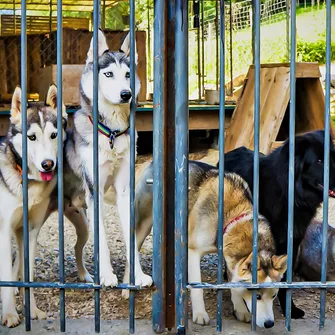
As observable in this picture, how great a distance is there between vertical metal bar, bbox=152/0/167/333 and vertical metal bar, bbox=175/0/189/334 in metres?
0.08

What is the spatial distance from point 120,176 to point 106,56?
84cm

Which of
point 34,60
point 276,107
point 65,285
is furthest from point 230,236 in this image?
point 34,60

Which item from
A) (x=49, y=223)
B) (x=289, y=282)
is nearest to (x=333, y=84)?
(x=49, y=223)

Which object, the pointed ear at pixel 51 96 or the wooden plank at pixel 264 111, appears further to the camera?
the wooden plank at pixel 264 111

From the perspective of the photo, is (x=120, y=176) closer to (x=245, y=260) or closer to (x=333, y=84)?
(x=245, y=260)

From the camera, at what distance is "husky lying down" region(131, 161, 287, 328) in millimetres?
3848

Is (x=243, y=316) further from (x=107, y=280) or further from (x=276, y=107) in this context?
(x=276, y=107)

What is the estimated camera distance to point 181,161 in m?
3.48

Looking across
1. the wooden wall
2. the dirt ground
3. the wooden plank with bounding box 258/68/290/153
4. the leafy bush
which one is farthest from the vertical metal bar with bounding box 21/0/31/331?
the leafy bush

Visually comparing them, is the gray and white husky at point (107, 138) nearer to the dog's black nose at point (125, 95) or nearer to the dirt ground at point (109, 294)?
the dog's black nose at point (125, 95)

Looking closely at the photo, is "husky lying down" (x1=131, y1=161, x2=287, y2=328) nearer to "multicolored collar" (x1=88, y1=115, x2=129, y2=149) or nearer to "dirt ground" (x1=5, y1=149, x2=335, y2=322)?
"dirt ground" (x1=5, y1=149, x2=335, y2=322)

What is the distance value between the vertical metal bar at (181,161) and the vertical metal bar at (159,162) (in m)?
0.08

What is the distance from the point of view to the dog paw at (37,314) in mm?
3949

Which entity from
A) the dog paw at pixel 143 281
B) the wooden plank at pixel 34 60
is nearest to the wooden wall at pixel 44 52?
the wooden plank at pixel 34 60
